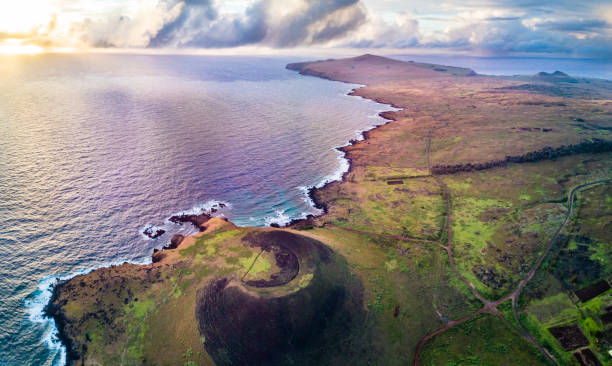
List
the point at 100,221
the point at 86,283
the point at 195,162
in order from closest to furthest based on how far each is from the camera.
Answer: the point at 86,283, the point at 100,221, the point at 195,162

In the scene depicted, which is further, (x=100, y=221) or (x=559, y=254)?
(x=100, y=221)

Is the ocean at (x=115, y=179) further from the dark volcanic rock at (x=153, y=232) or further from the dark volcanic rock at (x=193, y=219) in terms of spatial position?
the dark volcanic rock at (x=193, y=219)

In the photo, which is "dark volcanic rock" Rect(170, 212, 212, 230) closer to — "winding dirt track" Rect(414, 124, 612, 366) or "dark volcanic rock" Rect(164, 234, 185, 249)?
"dark volcanic rock" Rect(164, 234, 185, 249)

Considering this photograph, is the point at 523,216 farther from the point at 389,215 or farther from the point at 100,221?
the point at 100,221

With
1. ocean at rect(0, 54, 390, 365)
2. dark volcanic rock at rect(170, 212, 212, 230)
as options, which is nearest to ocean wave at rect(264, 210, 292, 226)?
ocean at rect(0, 54, 390, 365)

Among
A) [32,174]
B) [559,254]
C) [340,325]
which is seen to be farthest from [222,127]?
[559,254]

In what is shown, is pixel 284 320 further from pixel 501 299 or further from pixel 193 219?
pixel 193 219

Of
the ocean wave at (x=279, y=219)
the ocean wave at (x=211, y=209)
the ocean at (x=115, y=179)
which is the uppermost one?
the ocean at (x=115, y=179)

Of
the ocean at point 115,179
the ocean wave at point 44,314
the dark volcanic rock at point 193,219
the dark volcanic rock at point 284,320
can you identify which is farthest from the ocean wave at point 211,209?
the dark volcanic rock at point 284,320
